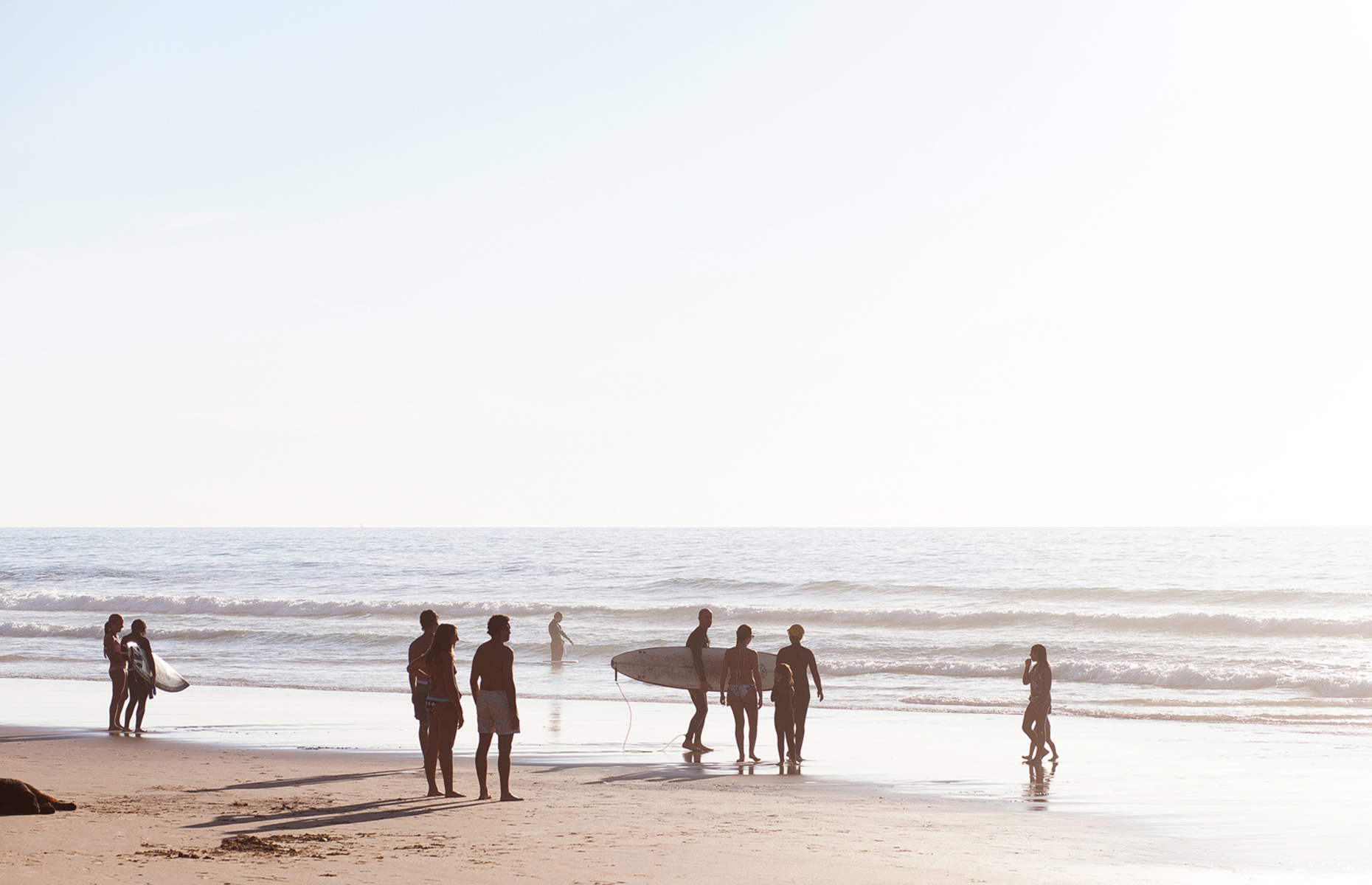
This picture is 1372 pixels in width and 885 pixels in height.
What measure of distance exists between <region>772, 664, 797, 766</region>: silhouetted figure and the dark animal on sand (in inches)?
295

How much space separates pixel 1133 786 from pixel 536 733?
320 inches

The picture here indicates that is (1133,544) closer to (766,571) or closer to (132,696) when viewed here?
(766,571)

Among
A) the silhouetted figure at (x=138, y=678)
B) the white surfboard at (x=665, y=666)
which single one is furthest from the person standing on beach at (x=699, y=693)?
the silhouetted figure at (x=138, y=678)

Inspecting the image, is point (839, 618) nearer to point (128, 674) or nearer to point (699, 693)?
point (699, 693)

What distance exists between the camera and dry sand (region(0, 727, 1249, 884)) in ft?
26.7

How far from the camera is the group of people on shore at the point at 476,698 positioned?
1043 centimetres

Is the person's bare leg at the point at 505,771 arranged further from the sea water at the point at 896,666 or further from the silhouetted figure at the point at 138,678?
the silhouetted figure at the point at 138,678

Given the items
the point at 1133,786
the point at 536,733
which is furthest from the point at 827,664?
the point at 1133,786

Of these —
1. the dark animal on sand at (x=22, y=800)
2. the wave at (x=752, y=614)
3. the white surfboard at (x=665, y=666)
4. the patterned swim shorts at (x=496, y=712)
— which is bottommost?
the wave at (x=752, y=614)

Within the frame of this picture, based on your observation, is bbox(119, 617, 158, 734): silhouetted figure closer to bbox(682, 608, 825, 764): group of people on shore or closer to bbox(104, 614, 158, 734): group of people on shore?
bbox(104, 614, 158, 734): group of people on shore

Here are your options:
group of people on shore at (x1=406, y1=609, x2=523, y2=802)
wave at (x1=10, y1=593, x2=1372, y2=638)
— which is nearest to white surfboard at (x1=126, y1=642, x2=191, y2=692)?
group of people on shore at (x1=406, y1=609, x2=523, y2=802)

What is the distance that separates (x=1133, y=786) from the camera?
12.7 m

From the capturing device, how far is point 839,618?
3762cm

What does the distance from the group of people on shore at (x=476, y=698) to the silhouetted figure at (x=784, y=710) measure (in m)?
3.76
